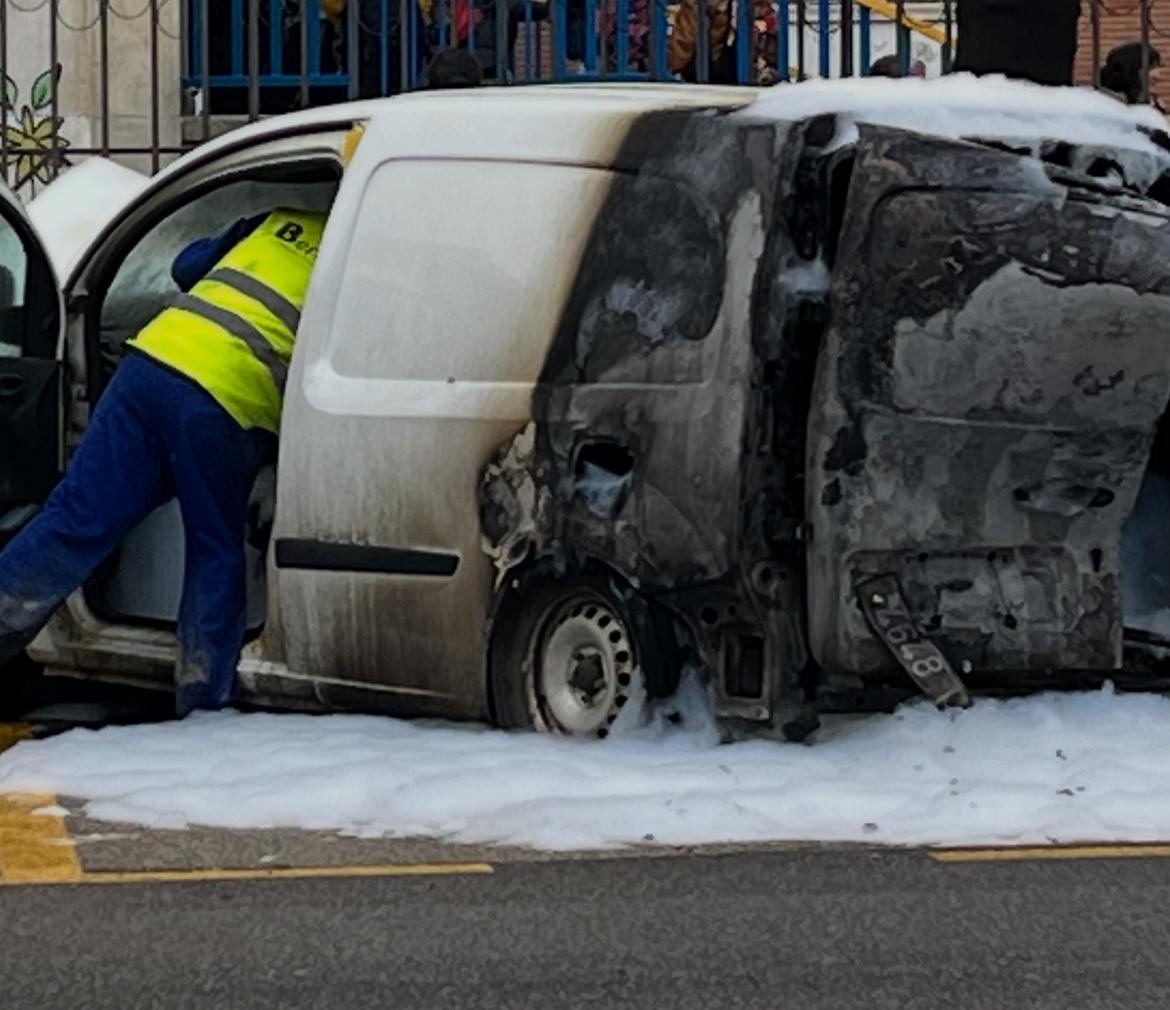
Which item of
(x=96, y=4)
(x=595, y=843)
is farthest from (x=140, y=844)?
(x=96, y=4)

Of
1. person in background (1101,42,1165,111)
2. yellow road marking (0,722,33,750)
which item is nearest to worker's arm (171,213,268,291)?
yellow road marking (0,722,33,750)

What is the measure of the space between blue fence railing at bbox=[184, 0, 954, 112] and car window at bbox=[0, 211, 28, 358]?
448 cm

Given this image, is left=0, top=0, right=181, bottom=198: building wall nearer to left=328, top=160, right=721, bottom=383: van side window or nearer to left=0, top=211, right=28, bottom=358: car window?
left=0, top=211, right=28, bottom=358: car window

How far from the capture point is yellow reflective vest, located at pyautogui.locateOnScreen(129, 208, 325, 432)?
720 centimetres

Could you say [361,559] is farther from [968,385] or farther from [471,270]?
[968,385]

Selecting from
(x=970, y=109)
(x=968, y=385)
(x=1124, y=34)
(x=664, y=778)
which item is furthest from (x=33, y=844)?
(x=1124, y=34)

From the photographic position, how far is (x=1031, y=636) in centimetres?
645

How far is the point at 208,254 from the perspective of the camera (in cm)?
749

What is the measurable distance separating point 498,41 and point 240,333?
574cm

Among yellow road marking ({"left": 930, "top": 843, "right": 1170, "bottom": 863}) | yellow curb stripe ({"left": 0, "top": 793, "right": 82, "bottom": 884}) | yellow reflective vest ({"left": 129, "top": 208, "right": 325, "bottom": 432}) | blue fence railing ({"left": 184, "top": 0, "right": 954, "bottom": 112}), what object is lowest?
yellow curb stripe ({"left": 0, "top": 793, "right": 82, "bottom": 884})

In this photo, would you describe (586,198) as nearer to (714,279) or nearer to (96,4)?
(714,279)

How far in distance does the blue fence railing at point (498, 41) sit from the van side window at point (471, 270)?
534cm

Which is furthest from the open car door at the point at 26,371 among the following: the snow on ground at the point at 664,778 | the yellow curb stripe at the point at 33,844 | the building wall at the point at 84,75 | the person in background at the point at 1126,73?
the building wall at the point at 84,75

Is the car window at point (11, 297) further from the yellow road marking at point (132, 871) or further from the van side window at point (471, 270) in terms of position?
the yellow road marking at point (132, 871)
